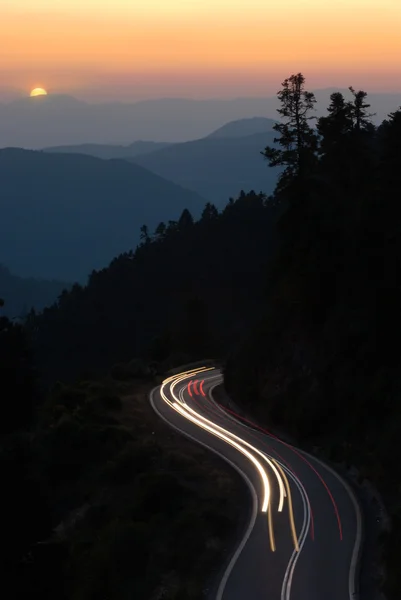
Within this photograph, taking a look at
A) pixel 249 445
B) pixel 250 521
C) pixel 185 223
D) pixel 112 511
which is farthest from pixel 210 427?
pixel 185 223

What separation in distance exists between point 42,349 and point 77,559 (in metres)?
118

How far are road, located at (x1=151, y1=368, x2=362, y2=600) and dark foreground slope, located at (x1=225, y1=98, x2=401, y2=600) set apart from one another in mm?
1638

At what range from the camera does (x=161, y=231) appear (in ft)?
536

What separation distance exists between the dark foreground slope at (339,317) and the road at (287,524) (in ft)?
5.37

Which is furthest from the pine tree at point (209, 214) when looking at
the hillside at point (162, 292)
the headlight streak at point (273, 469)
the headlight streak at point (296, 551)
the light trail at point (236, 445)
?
the headlight streak at point (296, 551)

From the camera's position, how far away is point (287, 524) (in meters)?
25.7

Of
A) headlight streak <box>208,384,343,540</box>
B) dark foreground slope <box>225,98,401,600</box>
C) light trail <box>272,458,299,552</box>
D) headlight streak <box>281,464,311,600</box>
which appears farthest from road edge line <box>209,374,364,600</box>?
light trail <box>272,458,299,552</box>

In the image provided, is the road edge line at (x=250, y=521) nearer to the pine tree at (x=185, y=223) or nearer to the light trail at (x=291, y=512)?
the light trail at (x=291, y=512)

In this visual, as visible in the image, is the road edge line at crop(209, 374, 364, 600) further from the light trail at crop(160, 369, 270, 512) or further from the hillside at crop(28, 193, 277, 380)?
the hillside at crop(28, 193, 277, 380)

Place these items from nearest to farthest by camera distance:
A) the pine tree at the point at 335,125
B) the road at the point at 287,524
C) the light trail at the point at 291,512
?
the road at the point at 287,524 → the light trail at the point at 291,512 → the pine tree at the point at 335,125

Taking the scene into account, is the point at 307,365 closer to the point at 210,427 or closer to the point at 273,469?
the point at 210,427

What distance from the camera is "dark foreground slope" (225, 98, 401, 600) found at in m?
33.6

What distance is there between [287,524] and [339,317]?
15070mm

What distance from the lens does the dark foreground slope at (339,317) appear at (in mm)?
33562
